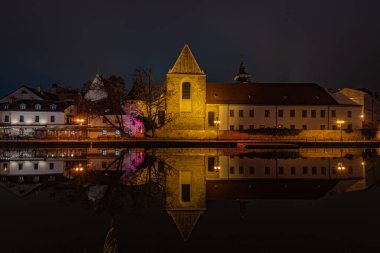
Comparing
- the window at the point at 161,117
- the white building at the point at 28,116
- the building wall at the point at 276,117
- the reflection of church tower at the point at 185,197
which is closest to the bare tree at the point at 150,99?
the window at the point at 161,117

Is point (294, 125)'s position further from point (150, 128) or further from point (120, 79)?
point (120, 79)

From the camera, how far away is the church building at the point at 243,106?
52.9m

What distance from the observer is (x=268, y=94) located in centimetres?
5688

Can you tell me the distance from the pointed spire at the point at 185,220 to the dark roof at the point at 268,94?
44891 mm

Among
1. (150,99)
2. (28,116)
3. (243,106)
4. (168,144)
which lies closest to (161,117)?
(150,99)

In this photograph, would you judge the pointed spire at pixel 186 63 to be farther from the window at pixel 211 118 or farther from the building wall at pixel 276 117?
the window at pixel 211 118

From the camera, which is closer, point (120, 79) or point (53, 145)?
point (53, 145)

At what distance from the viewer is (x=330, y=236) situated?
26.7ft

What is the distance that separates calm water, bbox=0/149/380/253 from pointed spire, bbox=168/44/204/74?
123 ft

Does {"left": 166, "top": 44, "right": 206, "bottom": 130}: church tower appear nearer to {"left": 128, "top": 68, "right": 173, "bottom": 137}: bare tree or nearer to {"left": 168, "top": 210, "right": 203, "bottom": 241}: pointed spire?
{"left": 128, "top": 68, "right": 173, "bottom": 137}: bare tree

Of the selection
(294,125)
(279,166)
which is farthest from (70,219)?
(294,125)

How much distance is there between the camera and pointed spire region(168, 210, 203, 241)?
27.6ft

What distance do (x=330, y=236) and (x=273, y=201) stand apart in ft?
11.6

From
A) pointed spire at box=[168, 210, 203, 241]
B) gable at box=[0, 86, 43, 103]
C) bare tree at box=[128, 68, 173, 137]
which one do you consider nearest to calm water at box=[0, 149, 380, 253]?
pointed spire at box=[168, 210, 203, 241]
